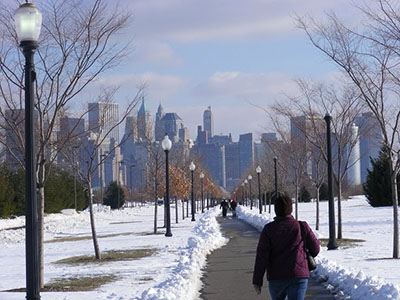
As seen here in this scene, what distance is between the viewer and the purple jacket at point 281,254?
662 centimetres

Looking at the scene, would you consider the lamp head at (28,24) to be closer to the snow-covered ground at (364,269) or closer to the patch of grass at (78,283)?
the snow-covered ground at (364,269)

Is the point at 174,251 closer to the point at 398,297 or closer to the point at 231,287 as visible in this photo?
the point at 231,287

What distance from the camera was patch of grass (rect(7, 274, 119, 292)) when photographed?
494 inches

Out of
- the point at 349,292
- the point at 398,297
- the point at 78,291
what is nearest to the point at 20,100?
the point at 78,291

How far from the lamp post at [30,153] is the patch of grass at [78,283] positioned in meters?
5.13

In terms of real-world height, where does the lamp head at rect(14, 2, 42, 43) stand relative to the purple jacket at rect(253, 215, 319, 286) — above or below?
above

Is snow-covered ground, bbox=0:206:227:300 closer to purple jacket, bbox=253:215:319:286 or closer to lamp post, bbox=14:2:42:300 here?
lamp post, bbox=14:2:42:300

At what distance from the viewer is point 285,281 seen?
665 centimetres

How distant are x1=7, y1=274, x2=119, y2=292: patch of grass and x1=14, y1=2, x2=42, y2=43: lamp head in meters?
5.92

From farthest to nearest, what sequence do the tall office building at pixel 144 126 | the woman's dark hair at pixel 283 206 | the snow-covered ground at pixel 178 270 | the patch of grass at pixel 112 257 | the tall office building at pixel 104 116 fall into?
1. the tall office building at pixel 144 126
2. the tall office building at pixel 104 116
3. the patch of grass at pixel 112 257
4. the snow-covered ground at pixel 178 270
5. the woman's dark hair at pixel 283 206

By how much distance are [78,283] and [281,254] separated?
7737 millimetres

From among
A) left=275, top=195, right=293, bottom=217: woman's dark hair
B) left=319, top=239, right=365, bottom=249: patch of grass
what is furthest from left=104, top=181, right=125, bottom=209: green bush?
left=275, top=195, right=293, bottom=217: woman's dark hair

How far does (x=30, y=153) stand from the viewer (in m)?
7.56

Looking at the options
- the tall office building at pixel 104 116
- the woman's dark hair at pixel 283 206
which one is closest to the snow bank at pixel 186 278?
the woman's dark hair at pixel 283 206
